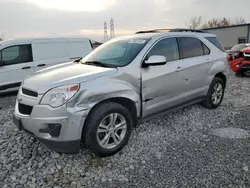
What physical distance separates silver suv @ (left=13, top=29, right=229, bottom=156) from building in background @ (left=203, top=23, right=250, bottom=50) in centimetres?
2688

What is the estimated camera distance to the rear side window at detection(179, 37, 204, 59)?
4270 millimetres

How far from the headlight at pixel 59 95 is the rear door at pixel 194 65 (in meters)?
2.17

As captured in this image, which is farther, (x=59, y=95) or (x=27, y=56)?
(x=27, y=56)

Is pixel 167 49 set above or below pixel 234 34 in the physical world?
below

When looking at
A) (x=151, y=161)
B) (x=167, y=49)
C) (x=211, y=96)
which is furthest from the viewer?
(x=211, y=96)

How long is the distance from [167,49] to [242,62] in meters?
6.27

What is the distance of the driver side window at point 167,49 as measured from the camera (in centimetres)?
381

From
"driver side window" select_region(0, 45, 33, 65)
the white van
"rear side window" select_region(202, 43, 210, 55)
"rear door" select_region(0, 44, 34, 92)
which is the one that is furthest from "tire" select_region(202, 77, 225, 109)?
"driver side window" select_region(0, 45, 33, 65)

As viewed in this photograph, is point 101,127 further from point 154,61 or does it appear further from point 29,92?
point 154,61

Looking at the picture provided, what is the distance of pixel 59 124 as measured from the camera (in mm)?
2750

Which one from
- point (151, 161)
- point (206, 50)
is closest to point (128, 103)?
point (151, 161)

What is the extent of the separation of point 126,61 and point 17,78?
449 centimetres

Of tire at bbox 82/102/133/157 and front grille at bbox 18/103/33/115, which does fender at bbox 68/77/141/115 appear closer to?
tire at bbox 82/102/133/157

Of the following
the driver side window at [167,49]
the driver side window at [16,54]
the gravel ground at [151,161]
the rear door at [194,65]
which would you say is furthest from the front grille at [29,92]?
the driver side window at [16,54]
